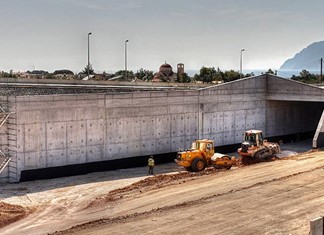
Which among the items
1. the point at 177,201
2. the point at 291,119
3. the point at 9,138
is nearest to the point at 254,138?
the point at 177,201

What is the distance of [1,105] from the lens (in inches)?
1259

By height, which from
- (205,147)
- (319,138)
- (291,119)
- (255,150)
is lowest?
(255,150)

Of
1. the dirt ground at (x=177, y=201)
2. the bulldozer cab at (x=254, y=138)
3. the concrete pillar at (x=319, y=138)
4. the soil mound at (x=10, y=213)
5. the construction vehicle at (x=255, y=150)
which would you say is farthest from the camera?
the concrete pillar at (x=319, y=138)

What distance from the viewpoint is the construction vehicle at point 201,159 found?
113 feet

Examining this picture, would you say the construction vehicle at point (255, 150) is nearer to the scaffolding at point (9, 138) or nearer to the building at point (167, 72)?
the scaffolding at point (9, 138)

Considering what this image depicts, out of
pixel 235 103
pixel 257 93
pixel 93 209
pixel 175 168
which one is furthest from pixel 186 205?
pixel 257 93

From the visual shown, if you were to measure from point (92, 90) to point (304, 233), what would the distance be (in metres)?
31.4

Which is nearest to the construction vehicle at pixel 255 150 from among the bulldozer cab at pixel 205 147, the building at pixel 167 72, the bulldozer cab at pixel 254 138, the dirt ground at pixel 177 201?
the bulldozer cab at pixel 254 138

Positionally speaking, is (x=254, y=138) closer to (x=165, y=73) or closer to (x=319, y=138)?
(x=319, y=138)

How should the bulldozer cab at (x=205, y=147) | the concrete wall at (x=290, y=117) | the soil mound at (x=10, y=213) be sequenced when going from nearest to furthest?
the soil mound at (x=10, y=213), the bulldozer cab at (x=205, y=147), the concrete wall at (x=290, y=117)

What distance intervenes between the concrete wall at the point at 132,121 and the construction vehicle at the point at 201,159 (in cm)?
492

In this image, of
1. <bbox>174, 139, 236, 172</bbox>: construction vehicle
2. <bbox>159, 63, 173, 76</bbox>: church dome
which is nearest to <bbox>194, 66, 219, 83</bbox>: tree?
<bbox>159, 63, 173, 76</bbox>: church dome

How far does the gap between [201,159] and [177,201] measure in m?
9.83

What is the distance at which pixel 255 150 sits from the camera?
36875 mm
